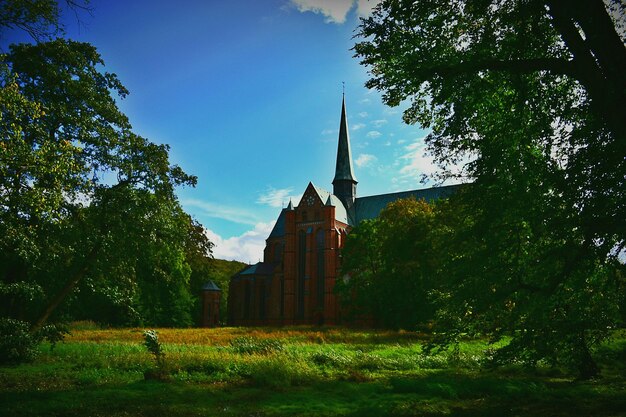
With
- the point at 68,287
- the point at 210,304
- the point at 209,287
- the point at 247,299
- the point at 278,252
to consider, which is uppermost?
the point at 278,252

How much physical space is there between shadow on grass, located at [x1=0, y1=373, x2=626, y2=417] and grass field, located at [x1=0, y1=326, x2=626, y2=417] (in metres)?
A: 0.02

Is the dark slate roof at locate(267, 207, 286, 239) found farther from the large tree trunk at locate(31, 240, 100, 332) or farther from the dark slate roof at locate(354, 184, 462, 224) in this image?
the large tree trunk at locate(31, 240, 100, 332)

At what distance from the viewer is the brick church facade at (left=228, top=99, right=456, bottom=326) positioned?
56219mm

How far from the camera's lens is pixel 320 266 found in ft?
188

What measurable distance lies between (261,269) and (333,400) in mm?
53078

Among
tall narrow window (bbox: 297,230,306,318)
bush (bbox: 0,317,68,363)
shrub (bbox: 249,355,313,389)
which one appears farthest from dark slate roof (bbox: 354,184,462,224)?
bush (bbox: 0,317,68,363)

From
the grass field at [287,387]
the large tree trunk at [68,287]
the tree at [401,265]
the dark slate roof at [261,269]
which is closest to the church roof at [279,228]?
the dark slate roof at [261,269]

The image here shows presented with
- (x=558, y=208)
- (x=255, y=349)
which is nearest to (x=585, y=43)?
(x=558, y=208)

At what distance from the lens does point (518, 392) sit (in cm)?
1238

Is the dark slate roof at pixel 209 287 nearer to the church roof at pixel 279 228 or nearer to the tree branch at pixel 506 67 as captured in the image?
the church roof at pixel 279 228

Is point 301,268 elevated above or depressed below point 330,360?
above

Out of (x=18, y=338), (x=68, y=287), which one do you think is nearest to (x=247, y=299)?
(x=68, y=287)

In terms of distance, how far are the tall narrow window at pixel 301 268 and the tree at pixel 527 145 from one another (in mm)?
45947

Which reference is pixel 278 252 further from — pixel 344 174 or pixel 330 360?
pixel 330 360
